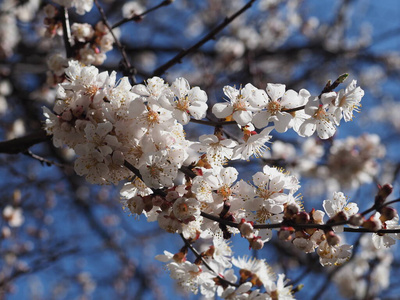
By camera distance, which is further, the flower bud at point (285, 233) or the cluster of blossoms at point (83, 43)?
the cluster of blossoms at point (83, 43)

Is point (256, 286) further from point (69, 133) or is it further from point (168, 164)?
point (69, 133)

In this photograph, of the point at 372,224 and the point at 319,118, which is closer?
the point at 372,224

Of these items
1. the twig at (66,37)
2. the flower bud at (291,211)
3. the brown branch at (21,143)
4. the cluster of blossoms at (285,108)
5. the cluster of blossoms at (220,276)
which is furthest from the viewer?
the twig at (66,37)

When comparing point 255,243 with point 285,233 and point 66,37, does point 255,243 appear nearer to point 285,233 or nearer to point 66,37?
point 285,233

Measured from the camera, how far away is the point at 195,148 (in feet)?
5.18

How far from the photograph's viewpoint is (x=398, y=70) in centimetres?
762

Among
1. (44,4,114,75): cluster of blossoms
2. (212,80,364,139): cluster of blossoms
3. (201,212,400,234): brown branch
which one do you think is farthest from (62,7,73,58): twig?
(201,212,400,234): brown branch

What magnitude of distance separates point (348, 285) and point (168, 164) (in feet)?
18.2

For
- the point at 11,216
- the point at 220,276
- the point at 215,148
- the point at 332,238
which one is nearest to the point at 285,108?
the point at 215,148

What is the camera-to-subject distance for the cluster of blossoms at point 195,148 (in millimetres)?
1468

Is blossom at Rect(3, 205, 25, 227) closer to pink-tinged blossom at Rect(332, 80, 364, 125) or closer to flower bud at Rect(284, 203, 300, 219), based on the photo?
flower bud at Rect(284, 203, 300, 219)

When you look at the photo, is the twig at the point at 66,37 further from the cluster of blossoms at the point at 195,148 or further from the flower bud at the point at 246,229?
the flower bud at the point at 246,229

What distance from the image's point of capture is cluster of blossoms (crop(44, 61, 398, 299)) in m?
1.47

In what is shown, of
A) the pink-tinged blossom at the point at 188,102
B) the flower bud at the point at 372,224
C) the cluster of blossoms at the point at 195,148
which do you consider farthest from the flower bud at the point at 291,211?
the pink-tinged blossom at the point at 188,102
